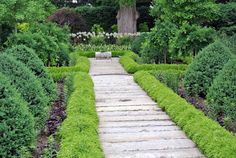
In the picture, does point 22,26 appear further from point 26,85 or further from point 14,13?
point 26,85

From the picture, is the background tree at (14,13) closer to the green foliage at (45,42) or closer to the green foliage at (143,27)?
the green foliage at (45,42)

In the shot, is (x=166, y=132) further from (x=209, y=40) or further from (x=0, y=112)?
(x=209, y=40)

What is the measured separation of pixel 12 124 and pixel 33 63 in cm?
322

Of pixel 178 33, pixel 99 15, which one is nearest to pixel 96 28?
pixel 99 15

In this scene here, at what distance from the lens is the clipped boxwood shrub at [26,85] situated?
6.43 m

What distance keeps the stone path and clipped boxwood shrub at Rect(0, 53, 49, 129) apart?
2.85 ft

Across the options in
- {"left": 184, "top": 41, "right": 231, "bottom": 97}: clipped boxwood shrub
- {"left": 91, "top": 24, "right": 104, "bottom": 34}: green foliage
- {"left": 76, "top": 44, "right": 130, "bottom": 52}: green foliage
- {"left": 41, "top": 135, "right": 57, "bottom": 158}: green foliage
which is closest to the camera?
{"left": 41, "top": 135, "right": 57, "bottom": 158}: green foliage

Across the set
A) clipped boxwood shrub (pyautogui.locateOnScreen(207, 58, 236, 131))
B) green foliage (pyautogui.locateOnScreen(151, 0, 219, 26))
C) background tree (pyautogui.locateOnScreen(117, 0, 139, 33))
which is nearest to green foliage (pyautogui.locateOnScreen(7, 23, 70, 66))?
green foliage (pyautogui.locateOnScreen(151, 0, 219, 26))

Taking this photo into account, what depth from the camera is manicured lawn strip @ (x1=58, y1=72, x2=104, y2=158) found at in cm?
505

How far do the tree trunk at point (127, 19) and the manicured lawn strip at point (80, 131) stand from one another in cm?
1949

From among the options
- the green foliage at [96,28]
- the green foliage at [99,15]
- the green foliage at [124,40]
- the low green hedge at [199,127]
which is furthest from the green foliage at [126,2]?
the low green hedge at [199,127]

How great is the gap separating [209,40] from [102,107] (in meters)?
7.16

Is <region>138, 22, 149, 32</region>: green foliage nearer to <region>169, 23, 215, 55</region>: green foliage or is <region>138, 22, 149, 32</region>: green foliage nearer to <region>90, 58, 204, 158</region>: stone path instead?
<region>169, 23, 215, 55</region>: green foliage

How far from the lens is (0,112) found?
15.9 ft
